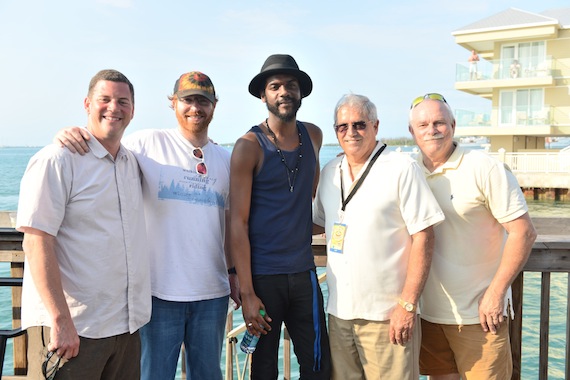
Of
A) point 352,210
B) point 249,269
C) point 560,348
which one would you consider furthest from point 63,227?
point 560,348

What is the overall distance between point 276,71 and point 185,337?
69.0 inches

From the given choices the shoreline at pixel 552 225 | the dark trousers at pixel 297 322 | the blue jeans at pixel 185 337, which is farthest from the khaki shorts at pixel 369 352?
the shoreline at pixel 552 225

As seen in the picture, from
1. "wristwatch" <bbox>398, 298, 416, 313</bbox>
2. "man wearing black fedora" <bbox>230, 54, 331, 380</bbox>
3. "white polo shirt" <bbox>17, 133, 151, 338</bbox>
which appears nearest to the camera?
"white polo shirt" <bbox>17, 133, 151, 338</bbox>

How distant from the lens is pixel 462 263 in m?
2.98

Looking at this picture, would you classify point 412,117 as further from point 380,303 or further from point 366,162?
point 380,303

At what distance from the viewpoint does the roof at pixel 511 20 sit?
3503 cm

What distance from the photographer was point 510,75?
35.4 metres

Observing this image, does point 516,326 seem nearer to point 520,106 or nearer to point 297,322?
point 297,322

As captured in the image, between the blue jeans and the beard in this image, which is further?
the beard

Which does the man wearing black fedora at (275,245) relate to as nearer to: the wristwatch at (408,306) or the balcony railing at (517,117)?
the wristwatch at (408,306)

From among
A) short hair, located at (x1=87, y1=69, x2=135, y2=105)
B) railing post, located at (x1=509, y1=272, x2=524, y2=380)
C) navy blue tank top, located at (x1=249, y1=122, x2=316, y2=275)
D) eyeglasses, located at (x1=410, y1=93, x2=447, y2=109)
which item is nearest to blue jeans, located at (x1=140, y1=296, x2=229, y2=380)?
navy blue tank top, located at (x1=249, y1=122, x2=316, y2=275)

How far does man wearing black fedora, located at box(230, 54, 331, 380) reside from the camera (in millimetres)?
3088

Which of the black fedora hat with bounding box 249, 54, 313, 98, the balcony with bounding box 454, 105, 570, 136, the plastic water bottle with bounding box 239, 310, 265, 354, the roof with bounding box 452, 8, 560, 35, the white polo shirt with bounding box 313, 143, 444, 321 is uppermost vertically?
the roof with bounding box 452, 8, 560, 35

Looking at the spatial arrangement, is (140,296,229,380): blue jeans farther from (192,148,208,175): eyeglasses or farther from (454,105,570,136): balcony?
(454,105,570,136): balcony
